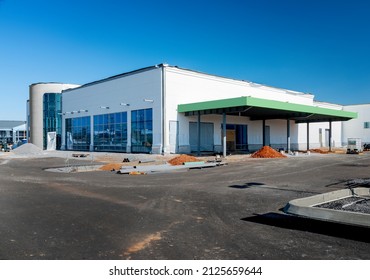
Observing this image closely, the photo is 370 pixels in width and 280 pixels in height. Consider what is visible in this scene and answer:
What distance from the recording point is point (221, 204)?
928 cm

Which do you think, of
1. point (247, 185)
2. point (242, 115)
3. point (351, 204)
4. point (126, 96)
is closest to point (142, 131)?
point (126, 96)

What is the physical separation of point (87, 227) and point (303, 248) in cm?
426

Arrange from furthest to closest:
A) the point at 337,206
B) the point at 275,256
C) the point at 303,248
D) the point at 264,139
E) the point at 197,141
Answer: the point at 264,139, the point at 197,141, the point at 337,206, the point at 303,248, the point at 275,256

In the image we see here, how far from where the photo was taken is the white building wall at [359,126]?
65.4 m

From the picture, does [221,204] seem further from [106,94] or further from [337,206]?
[106,94]

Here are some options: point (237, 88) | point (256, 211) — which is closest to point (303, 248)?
point (256, 211)

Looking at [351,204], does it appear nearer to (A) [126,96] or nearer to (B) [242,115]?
(A) [126,96]

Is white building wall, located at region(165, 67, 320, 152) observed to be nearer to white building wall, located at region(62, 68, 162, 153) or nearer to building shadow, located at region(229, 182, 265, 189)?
white building wall, located at region(62, 68, 162, 153)

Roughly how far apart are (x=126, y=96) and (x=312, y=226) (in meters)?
33.8

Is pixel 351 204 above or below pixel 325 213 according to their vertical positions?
below

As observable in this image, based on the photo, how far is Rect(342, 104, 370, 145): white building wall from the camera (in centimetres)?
6544

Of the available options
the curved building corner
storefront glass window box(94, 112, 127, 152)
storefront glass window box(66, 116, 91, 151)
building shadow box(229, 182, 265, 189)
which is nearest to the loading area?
storefront glass window box(94, 112, 127, 152)

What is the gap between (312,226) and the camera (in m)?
6.78

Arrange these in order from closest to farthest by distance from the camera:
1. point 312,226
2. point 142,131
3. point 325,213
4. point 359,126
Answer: point 325,213 < point 312,226 < point 142,131 < point 359,126
